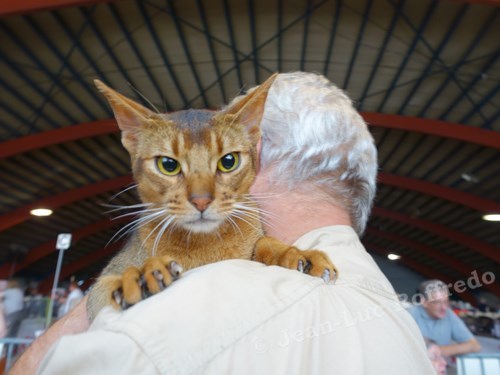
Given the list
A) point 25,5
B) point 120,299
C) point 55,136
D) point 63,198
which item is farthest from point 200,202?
point 63,198

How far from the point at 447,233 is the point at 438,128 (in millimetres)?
9953

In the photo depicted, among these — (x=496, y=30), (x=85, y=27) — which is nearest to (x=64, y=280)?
(x=85, y=27)

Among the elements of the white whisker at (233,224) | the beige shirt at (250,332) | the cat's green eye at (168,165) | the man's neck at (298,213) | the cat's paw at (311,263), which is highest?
the cat's green eye at (168,165)

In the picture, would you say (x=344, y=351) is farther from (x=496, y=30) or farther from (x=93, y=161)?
(x=93, y=161)

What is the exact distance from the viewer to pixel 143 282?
140 centimetres

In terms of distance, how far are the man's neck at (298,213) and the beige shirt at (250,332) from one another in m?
0.53

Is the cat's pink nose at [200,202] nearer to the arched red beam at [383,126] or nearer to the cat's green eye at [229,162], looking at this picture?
the cat's green eye at [229,162]

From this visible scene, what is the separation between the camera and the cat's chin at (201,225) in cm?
168

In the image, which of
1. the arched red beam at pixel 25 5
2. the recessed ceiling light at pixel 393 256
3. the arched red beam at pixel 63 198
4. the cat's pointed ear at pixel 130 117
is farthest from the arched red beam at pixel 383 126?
the cat's pointed ear at pixel 130 117

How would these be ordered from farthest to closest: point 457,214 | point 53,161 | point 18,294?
point 457,214 → point 53,161 → point 18,294

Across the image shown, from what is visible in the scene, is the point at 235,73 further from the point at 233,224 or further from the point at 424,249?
the point at 424,249

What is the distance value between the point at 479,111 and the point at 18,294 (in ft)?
51.7

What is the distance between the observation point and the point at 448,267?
27.0m

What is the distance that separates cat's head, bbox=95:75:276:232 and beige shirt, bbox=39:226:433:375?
32 cm
